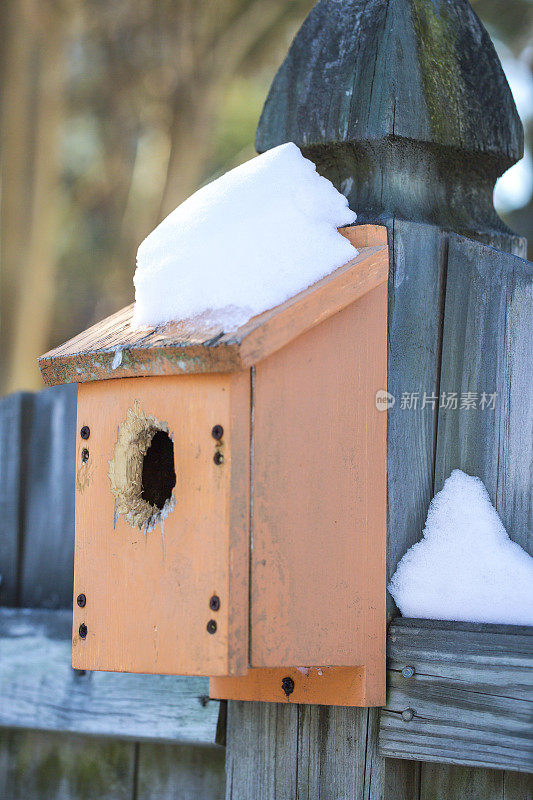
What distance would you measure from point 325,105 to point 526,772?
1.23 meters

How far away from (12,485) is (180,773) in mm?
878

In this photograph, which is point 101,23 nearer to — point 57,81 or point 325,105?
point 57,81

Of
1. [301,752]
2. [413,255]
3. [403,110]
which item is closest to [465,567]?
[301,752]

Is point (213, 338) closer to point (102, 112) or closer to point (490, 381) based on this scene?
point (490, 381)

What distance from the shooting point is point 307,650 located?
1.54 m

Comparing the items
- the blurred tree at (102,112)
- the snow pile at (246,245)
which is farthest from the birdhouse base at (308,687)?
the blurred tree at (102,112)

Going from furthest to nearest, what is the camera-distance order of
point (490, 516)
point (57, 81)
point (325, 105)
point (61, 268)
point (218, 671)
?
point (61, 268), point (57, 81), point (325, 105), point (490, 516), point (218, 671)

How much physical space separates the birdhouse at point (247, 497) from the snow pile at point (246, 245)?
42 mm

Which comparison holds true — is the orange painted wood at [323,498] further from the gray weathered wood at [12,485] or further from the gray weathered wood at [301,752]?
the gray weathered wood at [12,485]

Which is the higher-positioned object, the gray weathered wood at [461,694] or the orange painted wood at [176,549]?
the orange painted wood at [176,549]

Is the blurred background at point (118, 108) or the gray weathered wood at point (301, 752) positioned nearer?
the gray weathered wood at point (301, 752)

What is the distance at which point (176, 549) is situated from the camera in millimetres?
1534

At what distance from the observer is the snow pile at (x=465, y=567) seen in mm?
1618

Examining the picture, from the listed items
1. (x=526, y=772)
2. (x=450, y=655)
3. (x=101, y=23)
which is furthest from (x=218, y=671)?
(x=101, y=23)
